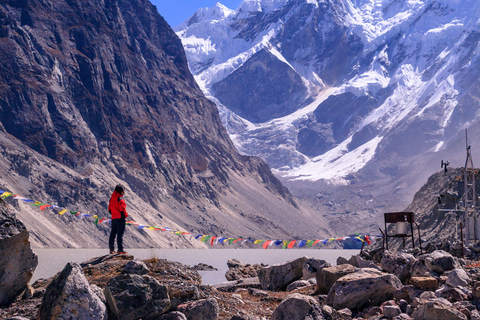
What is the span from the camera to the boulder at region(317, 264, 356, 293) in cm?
1627

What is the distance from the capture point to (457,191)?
7200 cm

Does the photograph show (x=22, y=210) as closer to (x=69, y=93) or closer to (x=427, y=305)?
(x=69, y=93)

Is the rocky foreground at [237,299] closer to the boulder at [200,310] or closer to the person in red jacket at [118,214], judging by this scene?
the boulder at [200,310]

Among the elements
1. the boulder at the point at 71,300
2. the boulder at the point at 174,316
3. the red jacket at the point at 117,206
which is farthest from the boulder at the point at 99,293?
the red jacket at the point at 117,206

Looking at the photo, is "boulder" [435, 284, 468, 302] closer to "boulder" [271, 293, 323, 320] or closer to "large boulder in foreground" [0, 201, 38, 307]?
"boulder" [271, 293, 323, 320]

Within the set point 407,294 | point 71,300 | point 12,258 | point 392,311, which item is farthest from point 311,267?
point 71,300

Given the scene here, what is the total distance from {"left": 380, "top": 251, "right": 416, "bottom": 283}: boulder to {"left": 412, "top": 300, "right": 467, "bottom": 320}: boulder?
14.7ft

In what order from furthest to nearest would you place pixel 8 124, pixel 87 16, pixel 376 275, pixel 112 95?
pixel 87 16 → pixel 112 95 → pixel 8 124 → pixel 376 275

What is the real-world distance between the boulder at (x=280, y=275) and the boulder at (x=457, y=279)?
21.4 ft

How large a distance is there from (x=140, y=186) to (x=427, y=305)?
151513 mm

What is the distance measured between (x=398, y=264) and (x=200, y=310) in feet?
26.4

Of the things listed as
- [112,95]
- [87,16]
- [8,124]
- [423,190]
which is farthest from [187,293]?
[87,16]

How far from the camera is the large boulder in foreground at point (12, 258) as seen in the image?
35.8 ft

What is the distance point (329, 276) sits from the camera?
16.4 metres
